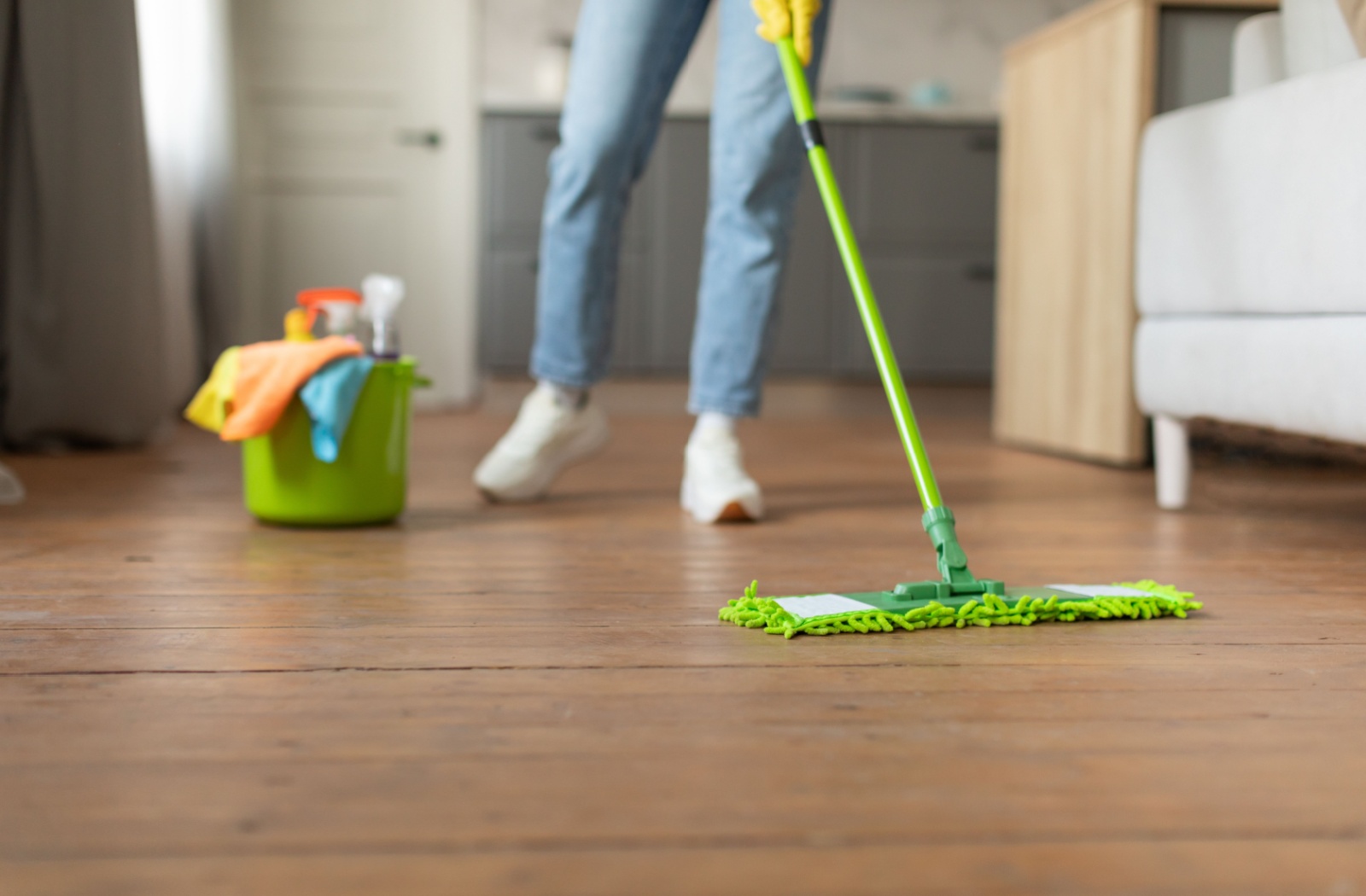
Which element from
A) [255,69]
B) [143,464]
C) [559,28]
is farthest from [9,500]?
[559,28]

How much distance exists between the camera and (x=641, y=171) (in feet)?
5.32

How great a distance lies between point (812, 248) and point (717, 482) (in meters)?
2.23

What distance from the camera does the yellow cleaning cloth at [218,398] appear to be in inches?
52.5

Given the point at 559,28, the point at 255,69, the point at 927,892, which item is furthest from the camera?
the point at 559,28

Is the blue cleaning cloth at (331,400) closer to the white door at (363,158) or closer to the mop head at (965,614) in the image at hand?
the mop head at (965,614)

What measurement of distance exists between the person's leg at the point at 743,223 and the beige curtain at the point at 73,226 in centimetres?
113

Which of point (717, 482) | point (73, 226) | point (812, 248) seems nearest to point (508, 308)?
point (812, 248)

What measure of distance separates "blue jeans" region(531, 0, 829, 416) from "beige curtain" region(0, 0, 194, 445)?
0.96 metres

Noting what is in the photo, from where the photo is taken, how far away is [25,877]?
476mm

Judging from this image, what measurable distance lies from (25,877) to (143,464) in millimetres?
1669

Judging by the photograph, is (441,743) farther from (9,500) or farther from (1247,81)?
(1247,81)

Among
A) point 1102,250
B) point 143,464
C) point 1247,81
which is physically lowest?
point 143,464

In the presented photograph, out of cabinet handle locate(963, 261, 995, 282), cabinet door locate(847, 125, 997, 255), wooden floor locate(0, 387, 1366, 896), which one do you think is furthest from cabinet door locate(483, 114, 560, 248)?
wooden floor locate(0, 387, 1366, 896)

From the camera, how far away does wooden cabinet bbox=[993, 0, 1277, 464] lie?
6.93ft
